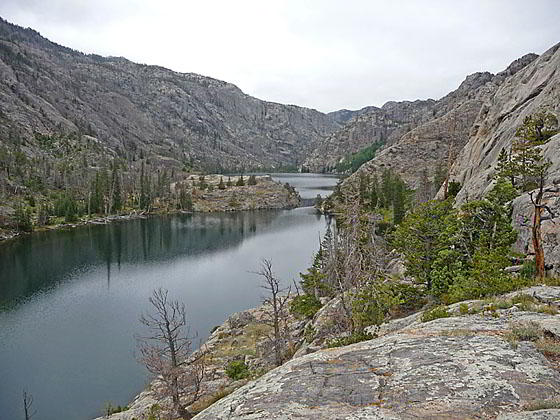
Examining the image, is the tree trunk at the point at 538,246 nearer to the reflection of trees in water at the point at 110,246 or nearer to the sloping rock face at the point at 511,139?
the sloping rock face at the point at 511,139

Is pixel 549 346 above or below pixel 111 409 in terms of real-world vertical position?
above

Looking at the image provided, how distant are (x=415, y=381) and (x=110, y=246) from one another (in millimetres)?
91240

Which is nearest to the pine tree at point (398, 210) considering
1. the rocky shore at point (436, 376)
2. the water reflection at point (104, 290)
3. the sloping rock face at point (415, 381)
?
the water reflection at point (104, 290)

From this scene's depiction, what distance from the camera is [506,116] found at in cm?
5266

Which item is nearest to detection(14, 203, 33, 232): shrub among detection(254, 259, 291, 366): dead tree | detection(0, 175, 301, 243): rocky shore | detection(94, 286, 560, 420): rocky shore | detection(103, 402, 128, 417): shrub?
detection(0, 175, 301, 243): rocky shore

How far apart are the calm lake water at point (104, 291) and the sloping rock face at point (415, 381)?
96.9 ft

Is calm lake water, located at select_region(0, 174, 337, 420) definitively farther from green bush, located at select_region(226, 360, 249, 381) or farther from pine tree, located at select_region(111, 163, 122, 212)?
pine tree, located at select_region(111, 163, 122, 212)

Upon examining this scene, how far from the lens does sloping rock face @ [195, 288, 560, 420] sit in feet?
25.2

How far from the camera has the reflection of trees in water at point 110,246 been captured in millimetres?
66312

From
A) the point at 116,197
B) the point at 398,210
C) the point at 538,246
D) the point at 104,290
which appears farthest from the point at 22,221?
the point at 538,246

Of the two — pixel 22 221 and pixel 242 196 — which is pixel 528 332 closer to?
pixel 22 221

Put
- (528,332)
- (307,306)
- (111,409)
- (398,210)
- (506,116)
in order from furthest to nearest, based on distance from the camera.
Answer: (398,210)
(506,116)
(307,306)
(111,409)
(528,332)

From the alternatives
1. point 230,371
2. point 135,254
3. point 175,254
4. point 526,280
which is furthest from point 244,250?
point 526,280

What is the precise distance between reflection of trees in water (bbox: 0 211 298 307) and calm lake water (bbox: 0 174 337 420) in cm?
24
